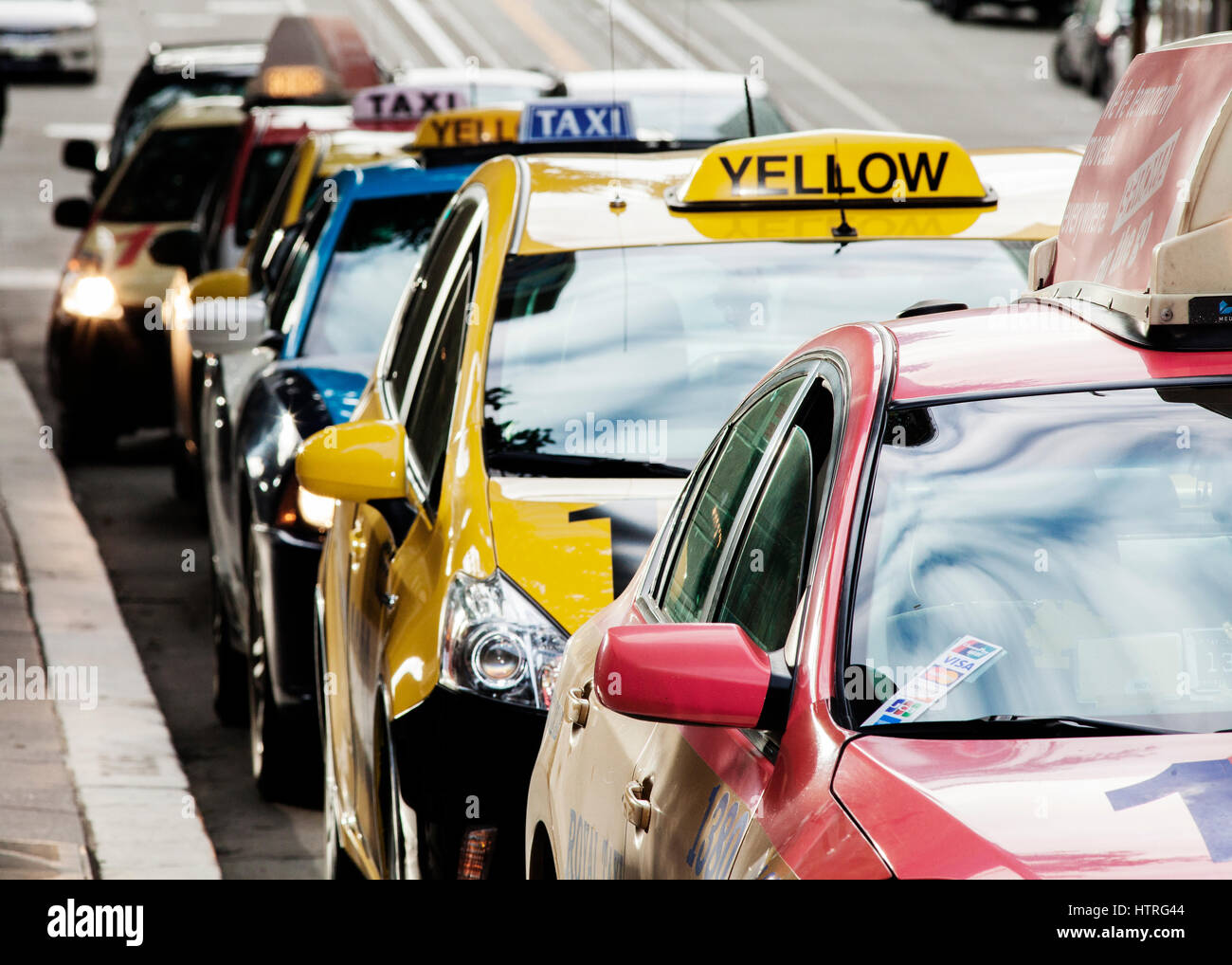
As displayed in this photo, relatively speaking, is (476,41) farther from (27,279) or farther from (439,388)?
(439,388)

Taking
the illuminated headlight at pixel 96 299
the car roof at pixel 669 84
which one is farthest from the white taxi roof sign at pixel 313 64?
the car roof at pixel 669 84

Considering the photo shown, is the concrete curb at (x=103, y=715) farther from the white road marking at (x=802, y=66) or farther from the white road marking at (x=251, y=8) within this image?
the white road marking at (x=251, y=8)

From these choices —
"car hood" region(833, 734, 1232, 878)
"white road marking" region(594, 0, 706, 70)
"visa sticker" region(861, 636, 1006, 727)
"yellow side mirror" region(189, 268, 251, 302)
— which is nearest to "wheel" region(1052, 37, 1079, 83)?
"white road marking" region(594, 0, 706, 70)

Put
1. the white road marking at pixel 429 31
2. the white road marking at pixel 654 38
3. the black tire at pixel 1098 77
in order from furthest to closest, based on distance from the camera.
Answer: the white road marking at pixel 429 31 < the white road marking at pixel 654 38 < the black tire at pixel 1098 77

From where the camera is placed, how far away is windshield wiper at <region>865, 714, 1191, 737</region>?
8.91ft

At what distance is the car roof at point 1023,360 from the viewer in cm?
313

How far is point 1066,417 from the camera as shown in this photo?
3.10 m

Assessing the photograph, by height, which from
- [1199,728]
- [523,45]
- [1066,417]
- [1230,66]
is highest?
[1230,66]

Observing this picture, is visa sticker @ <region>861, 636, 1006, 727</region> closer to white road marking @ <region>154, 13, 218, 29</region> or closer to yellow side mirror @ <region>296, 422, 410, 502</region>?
yellow side mirror @ <region>296, 422, 410, 502</region>

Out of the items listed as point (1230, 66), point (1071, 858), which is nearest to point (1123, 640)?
point (1071, 858)

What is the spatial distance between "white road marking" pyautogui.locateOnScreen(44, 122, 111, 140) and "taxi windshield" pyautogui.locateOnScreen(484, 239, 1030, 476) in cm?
2574

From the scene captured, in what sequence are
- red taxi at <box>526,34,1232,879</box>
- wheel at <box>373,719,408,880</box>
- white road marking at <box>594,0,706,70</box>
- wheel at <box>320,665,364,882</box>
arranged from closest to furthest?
red taxi at <box>526,34,1232,879</box>, wheel at <box>373,719,408,880</box>, wheel at <box>320,665,364,882</box>, white road marking at <box>594,0,706,70</box>
